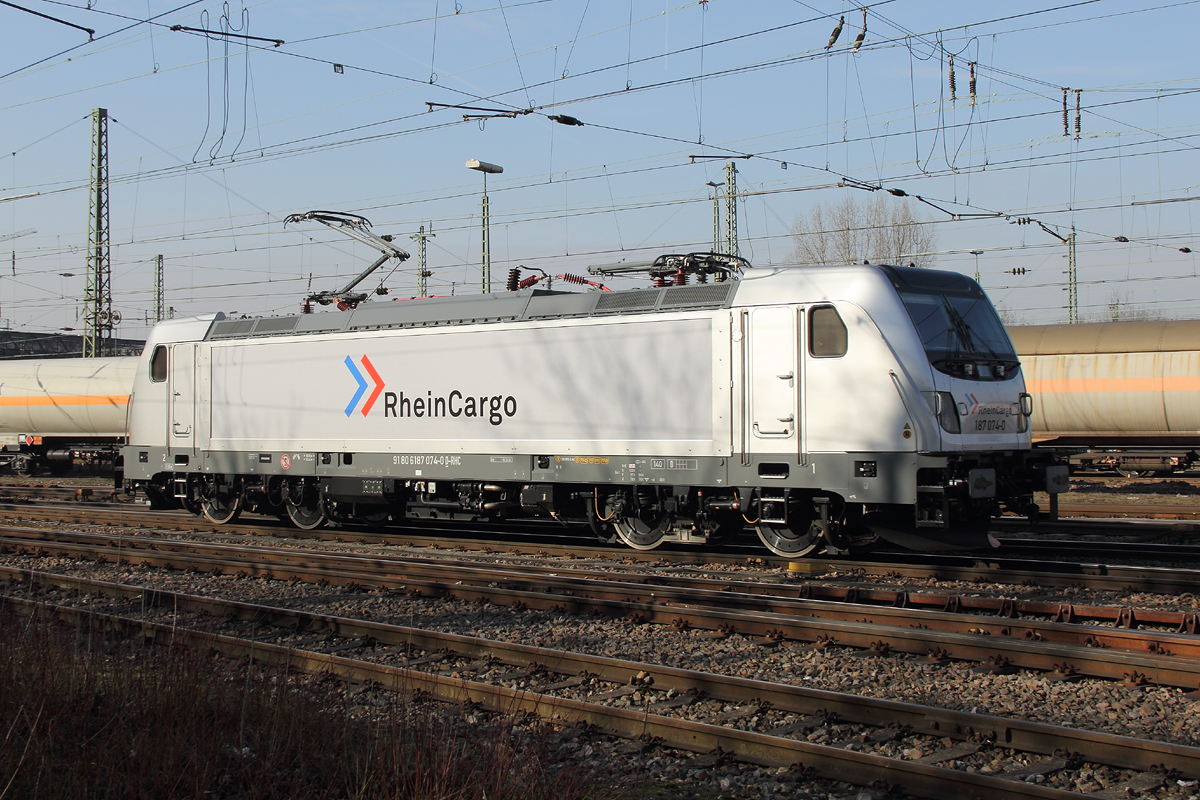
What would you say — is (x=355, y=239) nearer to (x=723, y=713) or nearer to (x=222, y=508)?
(x=222, y=508)

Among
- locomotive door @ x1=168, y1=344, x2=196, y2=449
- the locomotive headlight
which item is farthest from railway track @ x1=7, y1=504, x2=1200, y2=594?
locomotive door @ x1=168, y1=344, x2=196, y2=449

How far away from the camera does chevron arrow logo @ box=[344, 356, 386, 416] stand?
15148 millimetres

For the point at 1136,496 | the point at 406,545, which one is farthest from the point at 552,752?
the point at 1136,496

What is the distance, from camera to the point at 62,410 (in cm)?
3173

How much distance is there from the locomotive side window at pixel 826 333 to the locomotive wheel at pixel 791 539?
2.06 m

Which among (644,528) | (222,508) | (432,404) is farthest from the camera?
(222,508)

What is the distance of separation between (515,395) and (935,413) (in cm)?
559

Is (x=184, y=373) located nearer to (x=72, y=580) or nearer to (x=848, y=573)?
A: (x=72, y=580)

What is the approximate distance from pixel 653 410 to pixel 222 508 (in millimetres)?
9216

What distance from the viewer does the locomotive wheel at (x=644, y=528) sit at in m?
13.1

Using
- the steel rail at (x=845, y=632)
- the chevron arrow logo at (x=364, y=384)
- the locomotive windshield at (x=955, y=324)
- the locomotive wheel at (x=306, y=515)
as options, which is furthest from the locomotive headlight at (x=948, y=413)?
the locomotive wheel at (x=306, y=515)

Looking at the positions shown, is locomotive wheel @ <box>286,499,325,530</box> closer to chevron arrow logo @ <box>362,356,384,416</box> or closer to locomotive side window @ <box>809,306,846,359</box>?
chevron arrow logo @ <box>362,356,384,416</box>

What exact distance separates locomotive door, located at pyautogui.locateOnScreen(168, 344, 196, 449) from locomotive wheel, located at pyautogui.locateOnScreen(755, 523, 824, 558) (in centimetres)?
1037

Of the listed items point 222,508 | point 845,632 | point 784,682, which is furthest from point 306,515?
point 784,682
